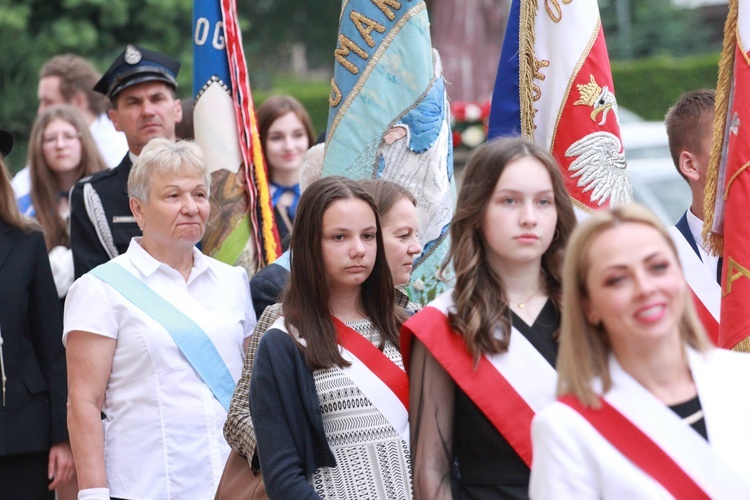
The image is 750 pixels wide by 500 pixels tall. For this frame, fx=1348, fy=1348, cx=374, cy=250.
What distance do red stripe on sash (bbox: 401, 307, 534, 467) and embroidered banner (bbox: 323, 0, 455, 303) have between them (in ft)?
5.59

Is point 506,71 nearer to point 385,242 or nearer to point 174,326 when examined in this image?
point 385,242

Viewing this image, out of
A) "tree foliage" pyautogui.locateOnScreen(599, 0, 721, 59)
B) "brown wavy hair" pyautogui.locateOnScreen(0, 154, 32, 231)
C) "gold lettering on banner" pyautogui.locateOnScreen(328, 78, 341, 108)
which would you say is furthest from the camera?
"tree foliage" pyautogui.locateOnScreen(599, 0, 721, 59)

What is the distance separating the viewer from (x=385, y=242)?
4426 millimetres

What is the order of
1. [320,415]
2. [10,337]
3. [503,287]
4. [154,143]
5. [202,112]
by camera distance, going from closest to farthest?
[503,287]
[320,415]
[154,143]
[10,337]
[202,112]

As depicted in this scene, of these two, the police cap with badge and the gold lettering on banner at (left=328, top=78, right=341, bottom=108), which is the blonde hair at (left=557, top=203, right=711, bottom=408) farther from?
the police cap with badge

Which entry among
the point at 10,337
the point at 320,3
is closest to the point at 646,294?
the point at 10,337

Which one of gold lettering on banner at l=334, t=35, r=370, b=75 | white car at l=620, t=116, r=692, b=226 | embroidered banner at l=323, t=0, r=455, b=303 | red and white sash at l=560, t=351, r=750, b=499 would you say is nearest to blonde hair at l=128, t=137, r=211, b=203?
embroidered banner at l=323, t=0, r=455, b=303

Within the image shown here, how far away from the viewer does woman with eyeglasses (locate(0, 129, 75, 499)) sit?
541 centimetres

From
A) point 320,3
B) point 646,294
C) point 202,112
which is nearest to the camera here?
point 646,294

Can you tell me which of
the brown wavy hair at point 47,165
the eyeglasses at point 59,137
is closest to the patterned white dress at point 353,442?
the brown wavy hair at point 47,165

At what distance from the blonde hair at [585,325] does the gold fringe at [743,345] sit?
1201mm

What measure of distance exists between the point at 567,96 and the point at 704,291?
0.85 meters

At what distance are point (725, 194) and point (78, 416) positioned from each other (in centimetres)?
230

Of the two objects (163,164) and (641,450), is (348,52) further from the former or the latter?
(641,450)
